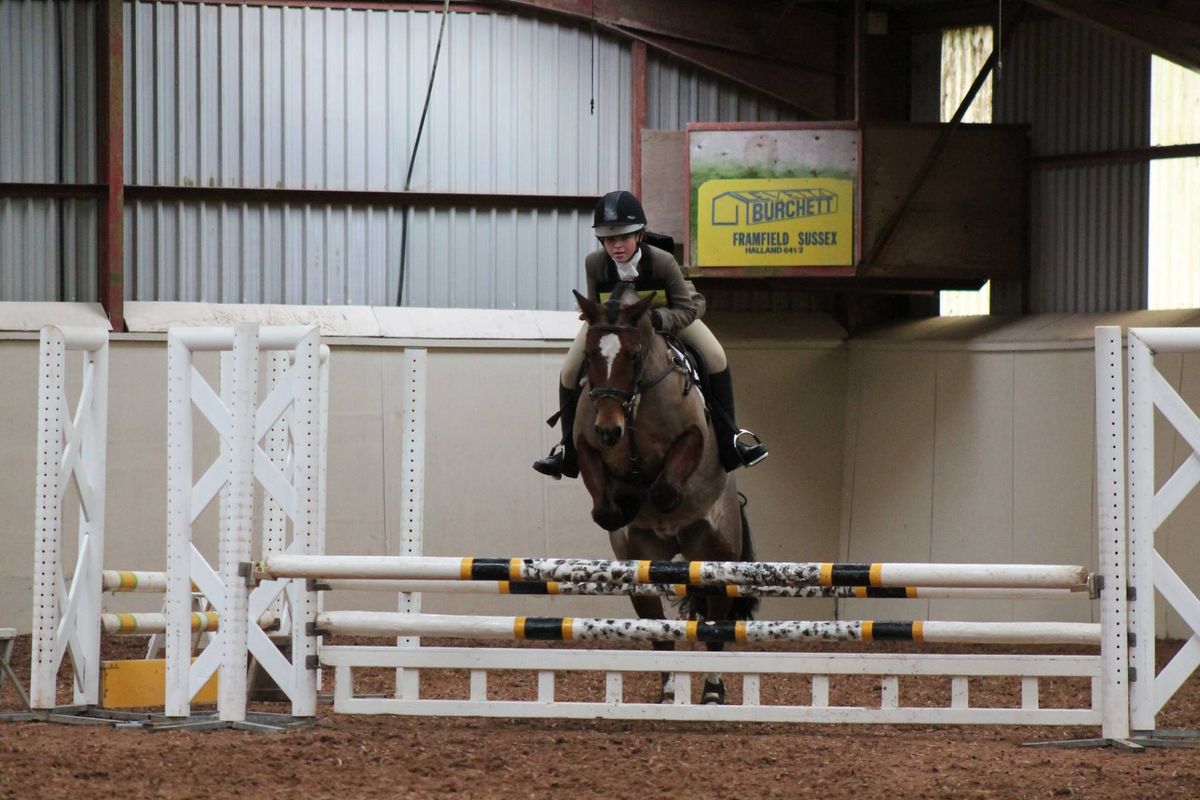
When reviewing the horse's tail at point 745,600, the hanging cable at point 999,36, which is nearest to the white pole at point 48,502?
the horse's tail at point 745,600

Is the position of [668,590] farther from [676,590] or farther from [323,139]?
[323,139]

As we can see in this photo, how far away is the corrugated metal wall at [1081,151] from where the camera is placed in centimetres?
1008

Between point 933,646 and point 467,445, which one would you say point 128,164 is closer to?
point 467,445

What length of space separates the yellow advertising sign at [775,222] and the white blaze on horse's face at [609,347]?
183 inches

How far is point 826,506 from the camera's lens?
36.1ft

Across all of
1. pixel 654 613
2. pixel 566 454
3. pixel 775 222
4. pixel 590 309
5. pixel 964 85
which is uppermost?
pixel 964 85

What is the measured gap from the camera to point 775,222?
9938mm

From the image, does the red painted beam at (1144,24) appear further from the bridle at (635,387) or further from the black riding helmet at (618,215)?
the bridle at (635,387)

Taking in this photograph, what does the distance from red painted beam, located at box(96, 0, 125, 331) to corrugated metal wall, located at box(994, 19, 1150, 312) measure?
604cm

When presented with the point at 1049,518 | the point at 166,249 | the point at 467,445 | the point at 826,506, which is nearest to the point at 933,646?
the point at 1049,518

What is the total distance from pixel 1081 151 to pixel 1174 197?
74 centimetres

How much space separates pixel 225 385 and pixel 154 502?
15.1ft

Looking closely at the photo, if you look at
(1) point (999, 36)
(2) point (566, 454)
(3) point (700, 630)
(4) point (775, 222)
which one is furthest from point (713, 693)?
(1) point (999, 36)

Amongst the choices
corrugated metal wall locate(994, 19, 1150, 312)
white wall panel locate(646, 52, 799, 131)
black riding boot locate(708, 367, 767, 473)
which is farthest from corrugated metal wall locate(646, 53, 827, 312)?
black riding boot locate(708, 367, 767, 473)
